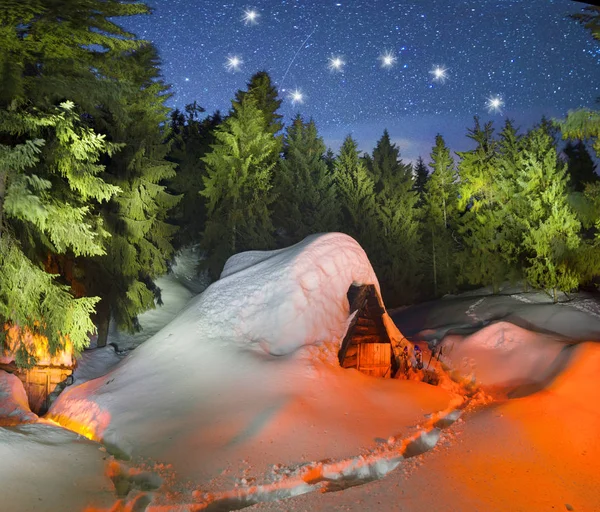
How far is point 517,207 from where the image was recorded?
24594 millimetres

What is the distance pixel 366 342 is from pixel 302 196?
18722 millimetres

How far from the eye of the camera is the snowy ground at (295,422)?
629cm

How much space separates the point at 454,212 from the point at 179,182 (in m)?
21.3

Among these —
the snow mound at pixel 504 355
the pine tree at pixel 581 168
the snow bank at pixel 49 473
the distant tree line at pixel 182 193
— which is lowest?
the snow mound at pixel 504 355

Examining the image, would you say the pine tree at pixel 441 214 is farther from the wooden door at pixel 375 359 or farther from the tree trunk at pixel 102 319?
the tree trunk at pixel 102 319

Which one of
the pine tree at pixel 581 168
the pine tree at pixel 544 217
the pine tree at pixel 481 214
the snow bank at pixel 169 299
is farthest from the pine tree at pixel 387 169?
the pine tree at pixel 581 168

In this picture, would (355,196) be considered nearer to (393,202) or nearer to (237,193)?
(393,202)

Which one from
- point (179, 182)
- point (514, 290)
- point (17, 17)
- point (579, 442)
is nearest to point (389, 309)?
point (514, 290)

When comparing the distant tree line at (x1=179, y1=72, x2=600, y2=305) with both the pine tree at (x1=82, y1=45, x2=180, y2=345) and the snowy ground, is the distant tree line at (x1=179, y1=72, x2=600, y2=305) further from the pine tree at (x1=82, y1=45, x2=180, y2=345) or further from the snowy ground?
the snowy ground

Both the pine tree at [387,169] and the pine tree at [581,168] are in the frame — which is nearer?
the pine tree at [387,169]

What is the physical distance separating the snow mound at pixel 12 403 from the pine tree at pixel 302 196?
2138cm

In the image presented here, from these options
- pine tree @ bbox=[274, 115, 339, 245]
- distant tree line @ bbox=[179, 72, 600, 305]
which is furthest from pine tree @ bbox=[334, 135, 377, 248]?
pine tree @ bbox=[274, 115, 339, 245]

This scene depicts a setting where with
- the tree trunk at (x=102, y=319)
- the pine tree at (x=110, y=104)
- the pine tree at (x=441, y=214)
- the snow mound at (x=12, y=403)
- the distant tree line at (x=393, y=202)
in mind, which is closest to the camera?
the pine tree at (x=110, y=104)

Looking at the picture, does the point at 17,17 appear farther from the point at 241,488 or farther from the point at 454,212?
the point at 454,212
